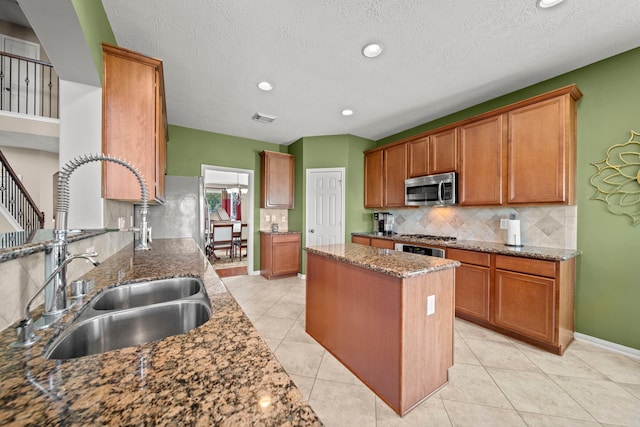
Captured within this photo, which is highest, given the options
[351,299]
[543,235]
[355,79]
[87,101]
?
[355,79]

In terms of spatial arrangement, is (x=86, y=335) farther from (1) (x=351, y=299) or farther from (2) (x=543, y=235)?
(2) (x=543, y=235)

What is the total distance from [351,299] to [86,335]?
1.51m

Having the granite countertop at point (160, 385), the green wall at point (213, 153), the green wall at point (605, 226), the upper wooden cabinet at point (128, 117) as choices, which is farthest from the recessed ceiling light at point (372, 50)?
the green wall at point (213, 153)

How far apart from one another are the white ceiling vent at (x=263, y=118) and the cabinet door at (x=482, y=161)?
8.78 ft

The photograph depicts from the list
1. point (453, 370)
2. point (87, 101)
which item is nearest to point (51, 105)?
point (87, 101)

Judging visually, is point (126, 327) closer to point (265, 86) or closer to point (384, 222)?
point (265, 86)

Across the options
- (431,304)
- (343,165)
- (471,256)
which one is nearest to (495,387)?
(431,304)

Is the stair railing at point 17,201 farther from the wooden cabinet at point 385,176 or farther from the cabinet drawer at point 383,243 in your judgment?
the wooden cabinet at point 385,176

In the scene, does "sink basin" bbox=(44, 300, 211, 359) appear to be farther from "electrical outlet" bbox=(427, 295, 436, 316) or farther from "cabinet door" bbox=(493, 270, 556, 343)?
"cabinet door" bbox=(493, 270, 556, 343)

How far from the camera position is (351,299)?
1878 mm

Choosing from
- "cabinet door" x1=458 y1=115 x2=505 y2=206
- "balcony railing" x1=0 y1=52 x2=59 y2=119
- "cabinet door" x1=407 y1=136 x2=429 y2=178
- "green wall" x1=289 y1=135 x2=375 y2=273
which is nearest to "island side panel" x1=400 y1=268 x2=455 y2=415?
"cabinet door" x1=458 y1=115 x2=505 y2=206

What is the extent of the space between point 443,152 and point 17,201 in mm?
5293

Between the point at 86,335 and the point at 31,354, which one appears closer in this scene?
the point at 31,354

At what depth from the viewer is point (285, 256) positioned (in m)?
4.48
